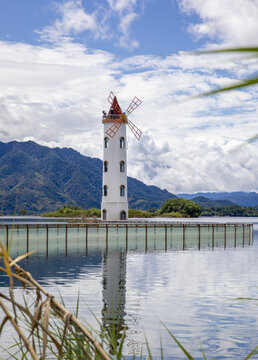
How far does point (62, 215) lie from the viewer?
396ft

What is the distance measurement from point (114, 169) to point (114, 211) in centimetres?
572

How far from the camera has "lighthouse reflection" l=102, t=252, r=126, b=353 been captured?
1823cm

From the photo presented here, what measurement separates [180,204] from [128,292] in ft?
366

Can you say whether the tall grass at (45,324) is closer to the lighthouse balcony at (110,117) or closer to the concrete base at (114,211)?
the concrete base at (114,211)

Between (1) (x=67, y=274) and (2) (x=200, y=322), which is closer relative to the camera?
(2) (x=200, y=322)

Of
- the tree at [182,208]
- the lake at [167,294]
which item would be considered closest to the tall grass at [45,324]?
the lake at [167,294]

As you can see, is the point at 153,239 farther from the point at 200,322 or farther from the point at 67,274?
the point at 200,322

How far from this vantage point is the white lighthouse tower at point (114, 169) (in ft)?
226

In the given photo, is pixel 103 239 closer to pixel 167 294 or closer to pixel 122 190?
pixel 122 190

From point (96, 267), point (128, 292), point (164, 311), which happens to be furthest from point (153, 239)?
→ point (164, 311)

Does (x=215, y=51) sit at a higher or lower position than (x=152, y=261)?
higher

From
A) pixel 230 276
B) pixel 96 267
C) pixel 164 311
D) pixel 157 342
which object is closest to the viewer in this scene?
pixel 157 342

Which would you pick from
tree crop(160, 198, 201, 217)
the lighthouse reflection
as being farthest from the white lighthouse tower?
tree crop(160, 198, 201, 217)

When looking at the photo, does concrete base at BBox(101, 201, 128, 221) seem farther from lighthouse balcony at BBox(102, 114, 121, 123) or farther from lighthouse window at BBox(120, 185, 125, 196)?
lighthouse balcony at BBox(102, 114, 121, 123)
